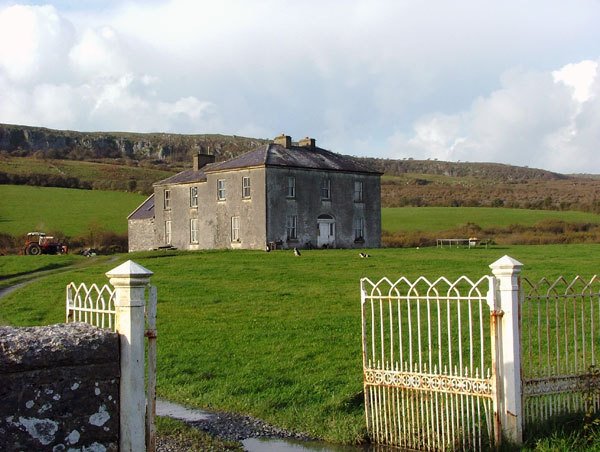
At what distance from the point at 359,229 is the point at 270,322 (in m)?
34.5

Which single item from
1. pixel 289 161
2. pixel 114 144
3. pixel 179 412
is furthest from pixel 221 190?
pixel 114 144

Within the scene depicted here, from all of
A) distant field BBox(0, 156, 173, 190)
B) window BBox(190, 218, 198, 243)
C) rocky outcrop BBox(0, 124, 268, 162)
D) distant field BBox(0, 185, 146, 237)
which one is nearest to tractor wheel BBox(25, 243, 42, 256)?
window BBox(190, 218, 198, 243)

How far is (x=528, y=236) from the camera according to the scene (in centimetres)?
5481

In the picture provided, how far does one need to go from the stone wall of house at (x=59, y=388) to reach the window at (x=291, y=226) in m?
42.0

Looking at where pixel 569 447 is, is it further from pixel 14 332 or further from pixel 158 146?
pixel 158 146

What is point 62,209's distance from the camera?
77.8 m

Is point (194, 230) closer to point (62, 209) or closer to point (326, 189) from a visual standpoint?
point (326, 189)

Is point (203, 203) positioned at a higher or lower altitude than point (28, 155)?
lower

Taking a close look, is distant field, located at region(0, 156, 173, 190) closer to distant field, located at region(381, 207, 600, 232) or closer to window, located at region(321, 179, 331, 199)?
distant field, located at region(381, 207, 600, 232)

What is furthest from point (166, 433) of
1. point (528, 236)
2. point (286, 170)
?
point (528, 236)

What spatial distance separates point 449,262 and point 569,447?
26.1 metres

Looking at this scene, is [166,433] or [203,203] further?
[203,203]

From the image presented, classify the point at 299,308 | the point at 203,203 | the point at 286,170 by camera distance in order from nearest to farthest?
1. the point at 299,308
2. the point at 286,170
3. the point at 203,203

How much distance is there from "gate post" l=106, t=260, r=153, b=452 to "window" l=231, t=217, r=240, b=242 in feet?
140
